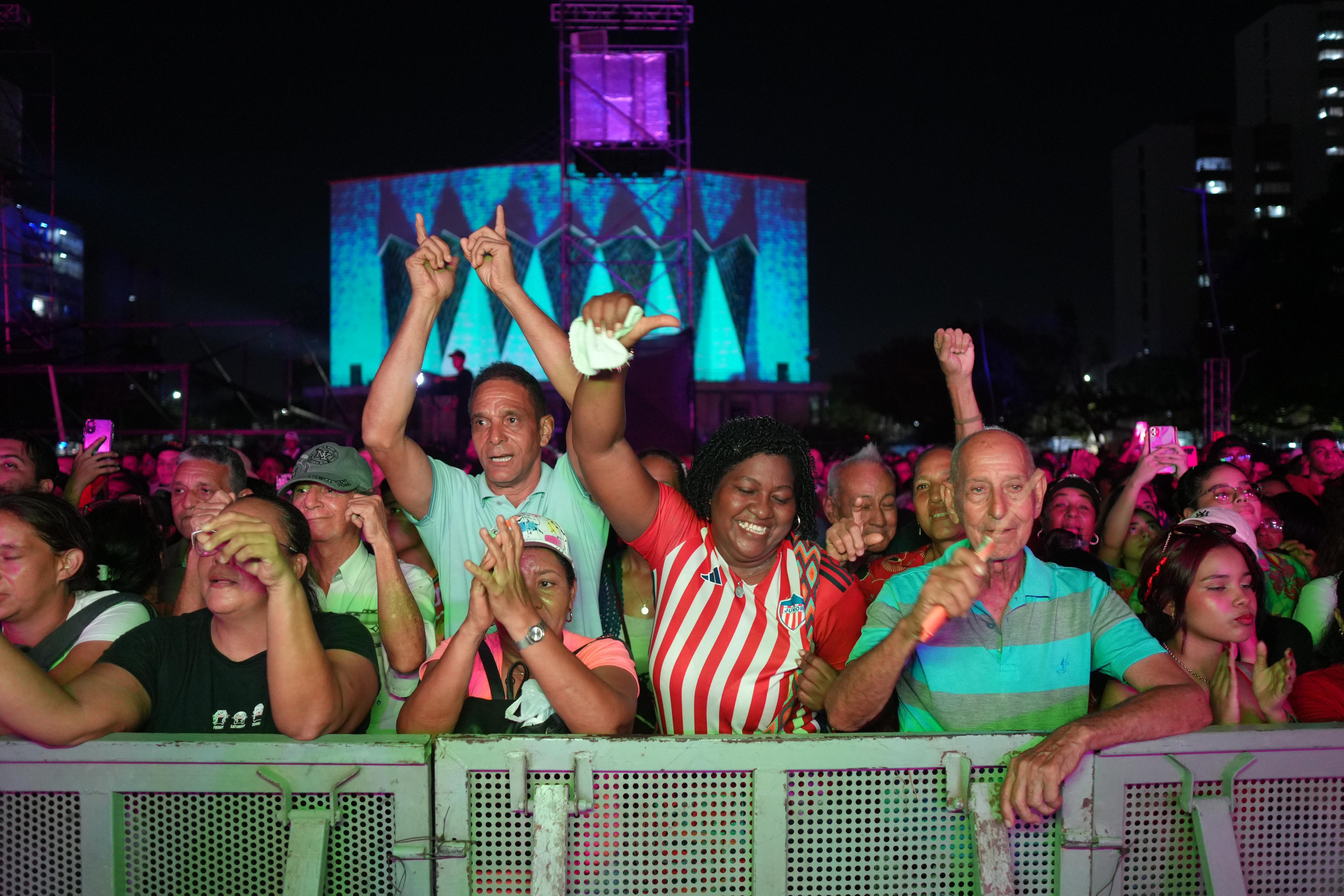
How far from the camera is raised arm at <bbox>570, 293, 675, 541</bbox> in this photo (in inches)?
94.1

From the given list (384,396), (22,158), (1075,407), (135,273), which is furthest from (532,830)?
(135,273)

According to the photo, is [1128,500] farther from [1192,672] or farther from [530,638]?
[530,638]

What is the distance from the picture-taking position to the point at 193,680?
2523 millimetres

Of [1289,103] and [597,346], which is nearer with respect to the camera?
[597,346]

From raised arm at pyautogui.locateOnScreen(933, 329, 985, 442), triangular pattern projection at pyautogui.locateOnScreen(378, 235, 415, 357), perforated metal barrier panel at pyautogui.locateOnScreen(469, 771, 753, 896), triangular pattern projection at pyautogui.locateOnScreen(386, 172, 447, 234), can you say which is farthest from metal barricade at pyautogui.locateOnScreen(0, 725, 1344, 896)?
triangular pattern projection at pyautogui.locateOnScreen(386, 172, 447, 234)

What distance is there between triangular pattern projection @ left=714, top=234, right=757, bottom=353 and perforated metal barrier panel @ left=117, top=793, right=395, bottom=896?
121 ft

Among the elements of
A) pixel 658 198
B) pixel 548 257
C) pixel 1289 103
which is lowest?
pixel 548 257

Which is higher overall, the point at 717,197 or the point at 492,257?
the point at 717,197

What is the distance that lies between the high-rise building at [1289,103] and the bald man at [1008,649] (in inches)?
3681

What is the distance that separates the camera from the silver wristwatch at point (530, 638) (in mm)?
2258

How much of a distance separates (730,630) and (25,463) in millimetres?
3818

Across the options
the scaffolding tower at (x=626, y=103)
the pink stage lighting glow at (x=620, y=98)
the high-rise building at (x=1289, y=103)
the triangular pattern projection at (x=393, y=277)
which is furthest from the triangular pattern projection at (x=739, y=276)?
the high-rise building at (x=1289, y=103)

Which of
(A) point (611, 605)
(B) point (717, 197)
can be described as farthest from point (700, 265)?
(A) point (611, 605)

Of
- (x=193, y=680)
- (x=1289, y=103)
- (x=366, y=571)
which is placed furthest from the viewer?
(x=1289, y=103)
